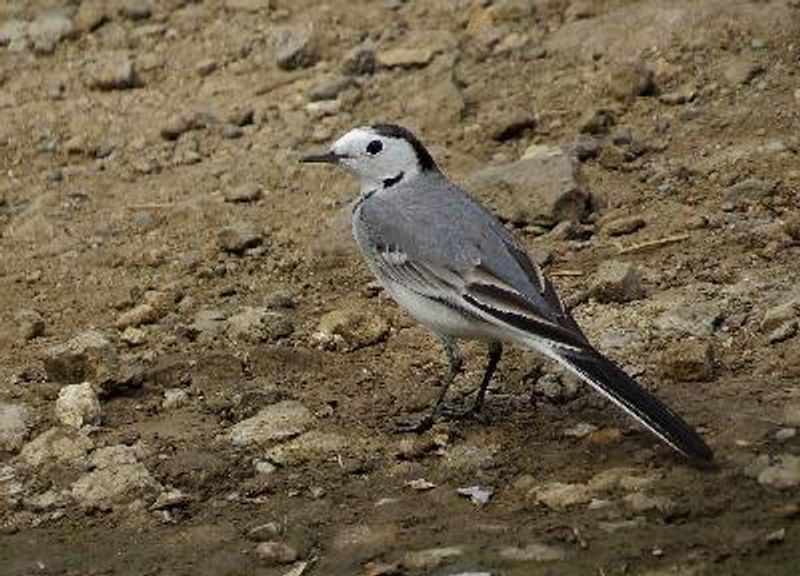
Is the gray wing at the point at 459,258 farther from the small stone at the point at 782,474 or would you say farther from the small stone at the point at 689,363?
the small stone at the point at 782,474

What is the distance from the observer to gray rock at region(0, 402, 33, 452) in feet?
25.6

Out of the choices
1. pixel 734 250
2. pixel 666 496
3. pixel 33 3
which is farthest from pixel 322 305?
pixel 33 3

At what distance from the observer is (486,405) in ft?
25.8

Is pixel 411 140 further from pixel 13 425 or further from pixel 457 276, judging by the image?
pixel 13 425

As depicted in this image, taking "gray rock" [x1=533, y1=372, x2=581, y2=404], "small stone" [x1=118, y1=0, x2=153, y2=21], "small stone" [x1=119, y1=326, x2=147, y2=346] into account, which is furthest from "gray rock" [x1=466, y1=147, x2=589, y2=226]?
"small stone" [x1=118, y1=0, x2=153, y2=21]

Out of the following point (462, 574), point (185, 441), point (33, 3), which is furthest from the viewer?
point (33, 3)

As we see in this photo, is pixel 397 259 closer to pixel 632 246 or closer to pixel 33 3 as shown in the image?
pixel 632 246

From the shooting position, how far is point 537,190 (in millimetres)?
9320

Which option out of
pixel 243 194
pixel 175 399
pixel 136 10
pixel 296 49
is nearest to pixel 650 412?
pixel 175 399

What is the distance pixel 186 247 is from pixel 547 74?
90.0 inches

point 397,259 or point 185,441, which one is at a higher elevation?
point 397,259

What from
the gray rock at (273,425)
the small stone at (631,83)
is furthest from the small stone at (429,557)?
the small stone at (631,83)

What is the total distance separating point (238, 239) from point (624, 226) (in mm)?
1848

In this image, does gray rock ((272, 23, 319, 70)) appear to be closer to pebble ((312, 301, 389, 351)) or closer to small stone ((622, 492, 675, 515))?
pebble ((312, 301, 389, 351))
